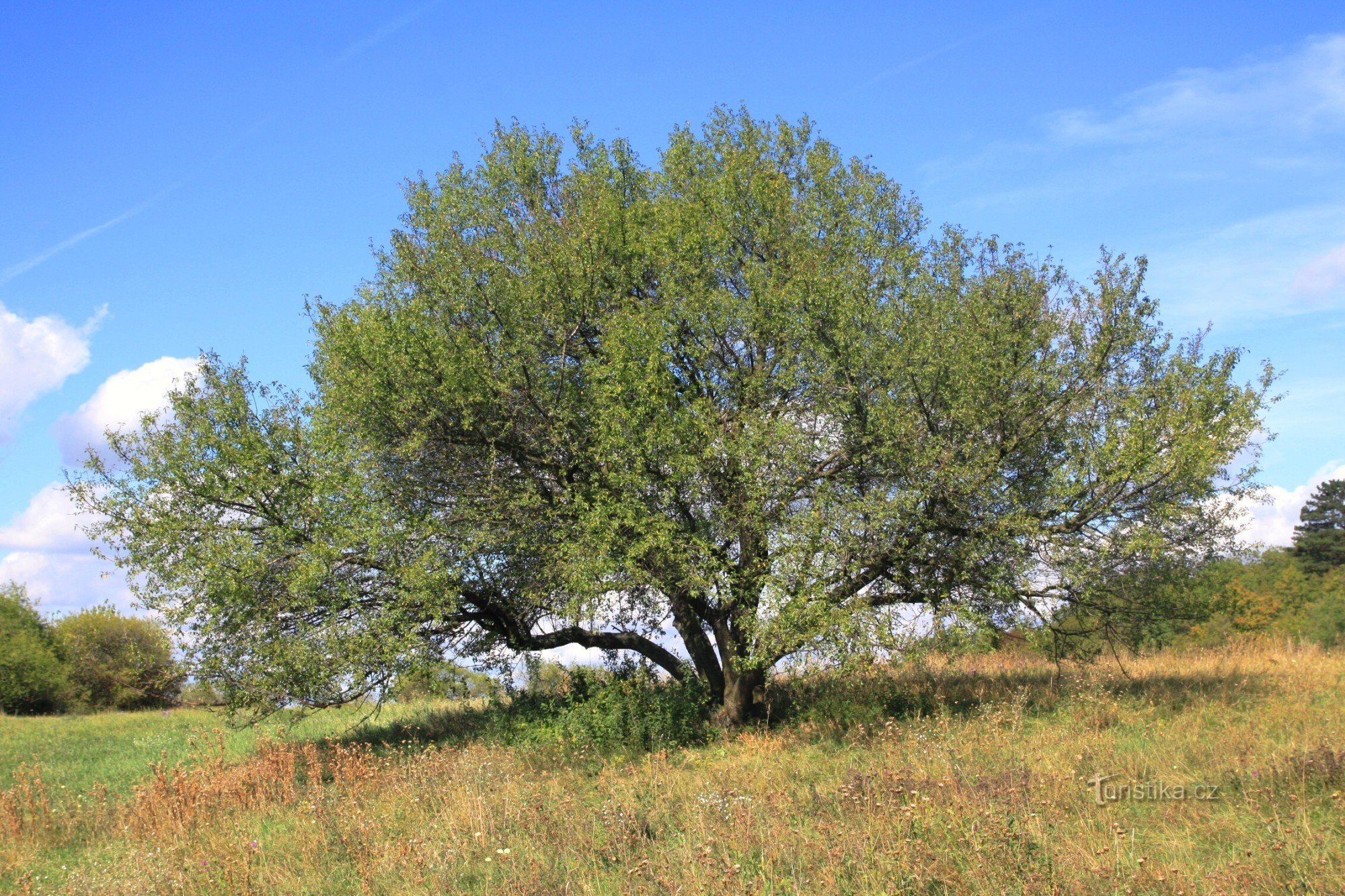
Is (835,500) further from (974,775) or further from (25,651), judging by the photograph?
(25,651)

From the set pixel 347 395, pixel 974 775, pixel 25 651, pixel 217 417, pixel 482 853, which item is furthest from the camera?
pixel 25 651

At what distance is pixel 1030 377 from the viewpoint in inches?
558

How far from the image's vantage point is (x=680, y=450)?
46.6ft

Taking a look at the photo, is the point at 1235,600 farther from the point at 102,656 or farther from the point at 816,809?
the point at 102,656

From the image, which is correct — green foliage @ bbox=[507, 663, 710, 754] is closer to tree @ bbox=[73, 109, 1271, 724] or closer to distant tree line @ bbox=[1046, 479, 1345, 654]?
tree @ bbox=[73, 109, 1271, 724]

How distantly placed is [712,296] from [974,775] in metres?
8.66

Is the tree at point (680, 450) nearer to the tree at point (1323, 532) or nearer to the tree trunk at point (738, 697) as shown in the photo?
the tree trunk at point (738, 697)

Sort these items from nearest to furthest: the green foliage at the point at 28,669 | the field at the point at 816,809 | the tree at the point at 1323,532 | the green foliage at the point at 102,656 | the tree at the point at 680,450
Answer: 1. the field at the point at 816,809
2. the tree at the point at 680,450
3. the green foliage at the point at 28,669
4. the green foliage at the point at 102,656
5. the tree at the point at 1323,532

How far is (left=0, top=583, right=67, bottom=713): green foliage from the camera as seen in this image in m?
39.2

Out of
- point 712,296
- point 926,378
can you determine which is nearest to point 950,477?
point 926,378

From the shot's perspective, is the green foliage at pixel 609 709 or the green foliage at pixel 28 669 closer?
the green foliage at pixel 609 709

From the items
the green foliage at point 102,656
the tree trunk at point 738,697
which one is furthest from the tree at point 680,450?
the green foliage at point 102,656

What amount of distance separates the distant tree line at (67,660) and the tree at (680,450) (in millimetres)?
25266

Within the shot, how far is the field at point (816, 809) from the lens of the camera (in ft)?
23.6
